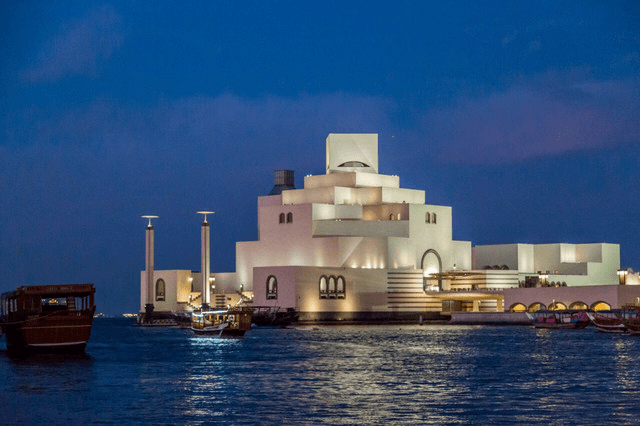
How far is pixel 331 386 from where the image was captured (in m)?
40.9

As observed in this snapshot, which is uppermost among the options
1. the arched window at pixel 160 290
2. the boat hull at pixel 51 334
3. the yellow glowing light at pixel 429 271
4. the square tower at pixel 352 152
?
the square tower at pixel 352 152

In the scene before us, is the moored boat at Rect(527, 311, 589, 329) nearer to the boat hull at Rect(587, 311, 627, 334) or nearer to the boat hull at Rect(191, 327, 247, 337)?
the boat hull at Rect(587, 311, 627, 334)

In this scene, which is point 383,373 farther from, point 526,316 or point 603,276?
point 603,276

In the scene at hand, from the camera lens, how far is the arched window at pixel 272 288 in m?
120

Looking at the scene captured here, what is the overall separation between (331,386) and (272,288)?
8003 cm

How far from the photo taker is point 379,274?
124375mm

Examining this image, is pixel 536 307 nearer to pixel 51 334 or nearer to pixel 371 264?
pixel 371 264

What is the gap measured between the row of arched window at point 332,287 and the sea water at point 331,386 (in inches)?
2021

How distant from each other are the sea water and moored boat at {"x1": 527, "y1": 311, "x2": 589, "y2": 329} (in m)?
37.3

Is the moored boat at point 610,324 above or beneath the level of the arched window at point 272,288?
beneath

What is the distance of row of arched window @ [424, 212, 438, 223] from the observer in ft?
431

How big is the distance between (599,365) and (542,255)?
296 feet

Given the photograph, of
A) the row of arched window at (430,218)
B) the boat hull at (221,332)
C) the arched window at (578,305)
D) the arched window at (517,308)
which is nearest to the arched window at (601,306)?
the arched window at (578,305)

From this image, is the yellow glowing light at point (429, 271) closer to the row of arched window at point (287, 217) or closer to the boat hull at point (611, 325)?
the row of arched window at point (287, 217)
